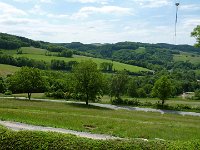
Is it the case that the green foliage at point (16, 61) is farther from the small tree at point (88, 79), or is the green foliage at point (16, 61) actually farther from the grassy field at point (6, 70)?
the small tree at point (88, 79)

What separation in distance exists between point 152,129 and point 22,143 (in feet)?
56.7

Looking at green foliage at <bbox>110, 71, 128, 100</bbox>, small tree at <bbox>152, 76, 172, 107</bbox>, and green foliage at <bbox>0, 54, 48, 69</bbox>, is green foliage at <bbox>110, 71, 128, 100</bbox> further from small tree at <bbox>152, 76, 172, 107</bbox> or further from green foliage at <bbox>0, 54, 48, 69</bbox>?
green foliage at <bbox>0, 54, 48, 69</bbox>

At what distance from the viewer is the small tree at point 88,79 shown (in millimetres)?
85250

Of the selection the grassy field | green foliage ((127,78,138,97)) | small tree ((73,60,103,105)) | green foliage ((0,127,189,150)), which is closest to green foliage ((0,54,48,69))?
the grassy field

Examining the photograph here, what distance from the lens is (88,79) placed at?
85.5 metres

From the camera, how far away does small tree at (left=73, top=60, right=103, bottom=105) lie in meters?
85.2

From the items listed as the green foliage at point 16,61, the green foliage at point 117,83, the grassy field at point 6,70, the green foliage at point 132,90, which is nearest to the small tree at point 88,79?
the green foliage at point 117,83

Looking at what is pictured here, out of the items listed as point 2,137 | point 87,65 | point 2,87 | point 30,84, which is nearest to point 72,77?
point 87,65

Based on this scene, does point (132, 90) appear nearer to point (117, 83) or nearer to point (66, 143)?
point (117, 83)

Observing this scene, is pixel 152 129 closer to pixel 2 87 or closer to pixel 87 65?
pixel 87 65

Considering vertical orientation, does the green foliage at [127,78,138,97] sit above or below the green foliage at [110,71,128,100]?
below

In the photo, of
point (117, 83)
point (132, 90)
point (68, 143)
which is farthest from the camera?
point (132, 90)

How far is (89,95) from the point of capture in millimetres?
86938

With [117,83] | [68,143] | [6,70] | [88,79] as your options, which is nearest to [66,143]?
[68,143]
